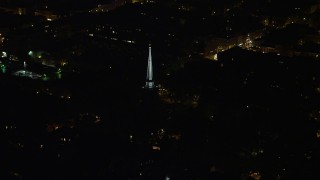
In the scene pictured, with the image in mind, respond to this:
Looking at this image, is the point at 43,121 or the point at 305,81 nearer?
the point at 43,121

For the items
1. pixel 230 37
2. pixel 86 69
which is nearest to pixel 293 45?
pixel 230 37

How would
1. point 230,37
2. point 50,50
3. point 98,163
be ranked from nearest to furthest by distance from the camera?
1. point 98,163
2. point 50,50
3. point 230,37

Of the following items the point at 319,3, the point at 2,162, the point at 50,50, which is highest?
the point at 319,3

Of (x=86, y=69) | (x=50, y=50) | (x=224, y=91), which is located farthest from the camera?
(x=50, y=50)

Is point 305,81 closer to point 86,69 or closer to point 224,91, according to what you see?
point 224,91

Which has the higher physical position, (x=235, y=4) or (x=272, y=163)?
(x=235, y=4)

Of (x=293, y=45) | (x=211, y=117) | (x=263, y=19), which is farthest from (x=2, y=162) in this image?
(x=263, y=19)
